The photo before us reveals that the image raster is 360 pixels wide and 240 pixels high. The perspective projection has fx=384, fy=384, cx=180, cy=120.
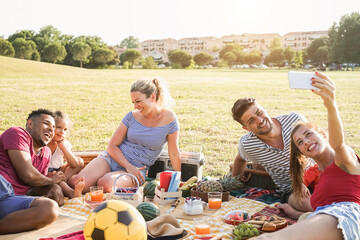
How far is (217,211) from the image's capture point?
12.3ft

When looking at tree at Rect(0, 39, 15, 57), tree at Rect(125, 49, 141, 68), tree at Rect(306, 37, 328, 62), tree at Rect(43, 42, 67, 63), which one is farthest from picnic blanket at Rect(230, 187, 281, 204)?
tree at Rect(306, 37, 328, 62)

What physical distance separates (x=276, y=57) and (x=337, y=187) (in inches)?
3121

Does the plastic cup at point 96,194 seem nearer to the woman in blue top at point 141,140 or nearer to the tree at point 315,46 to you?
the woman in blue top at point 141,140

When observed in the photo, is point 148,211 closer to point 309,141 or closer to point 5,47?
point 309,141

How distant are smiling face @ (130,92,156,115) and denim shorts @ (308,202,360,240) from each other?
2.41m

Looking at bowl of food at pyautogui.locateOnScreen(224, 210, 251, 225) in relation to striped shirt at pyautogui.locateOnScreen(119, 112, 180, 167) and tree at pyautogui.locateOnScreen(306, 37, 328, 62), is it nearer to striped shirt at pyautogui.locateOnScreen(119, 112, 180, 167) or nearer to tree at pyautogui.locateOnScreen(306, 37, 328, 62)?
striped shirt at pyautogui.locateOnScreen(119, 112, 180, 167)

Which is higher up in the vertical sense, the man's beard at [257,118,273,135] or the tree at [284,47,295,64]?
the tree at [284,47,295,64]

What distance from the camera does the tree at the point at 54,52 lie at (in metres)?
56.7

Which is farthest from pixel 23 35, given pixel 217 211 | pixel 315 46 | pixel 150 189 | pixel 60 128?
pixel 217 211

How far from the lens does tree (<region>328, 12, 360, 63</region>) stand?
2258 inches

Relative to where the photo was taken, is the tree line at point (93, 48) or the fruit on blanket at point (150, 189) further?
the tree line at point (93, 48)

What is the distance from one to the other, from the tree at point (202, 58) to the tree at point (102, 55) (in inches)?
929

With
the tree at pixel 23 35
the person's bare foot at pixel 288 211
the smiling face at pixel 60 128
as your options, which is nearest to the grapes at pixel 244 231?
the person's bare foot at pixel 288 211

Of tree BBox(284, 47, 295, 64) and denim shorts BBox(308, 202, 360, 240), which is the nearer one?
denim shorts BBox(308, 202, 360, 240)
